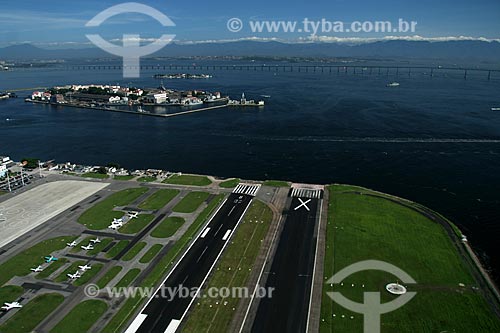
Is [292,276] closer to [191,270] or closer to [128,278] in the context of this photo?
[191,270]

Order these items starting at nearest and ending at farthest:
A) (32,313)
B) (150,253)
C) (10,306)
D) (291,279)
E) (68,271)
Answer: (32,313), (10,306), (291,279), (68,271), (150,253)

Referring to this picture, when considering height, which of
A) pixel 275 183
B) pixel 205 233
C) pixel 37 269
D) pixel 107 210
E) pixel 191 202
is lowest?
pixel 37 269

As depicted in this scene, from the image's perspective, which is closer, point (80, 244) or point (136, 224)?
point (80, 244)

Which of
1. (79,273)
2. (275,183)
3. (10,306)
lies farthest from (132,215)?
(275,183)

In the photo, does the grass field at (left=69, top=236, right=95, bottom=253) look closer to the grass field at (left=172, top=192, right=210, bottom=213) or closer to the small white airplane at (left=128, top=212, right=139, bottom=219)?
the small white airplane at (left=128, top=212, right=139, bottom=219)

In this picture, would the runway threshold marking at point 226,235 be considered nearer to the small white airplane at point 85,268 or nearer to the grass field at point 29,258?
the small white airplane at point 85,268

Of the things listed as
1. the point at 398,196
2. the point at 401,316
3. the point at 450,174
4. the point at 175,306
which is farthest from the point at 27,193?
the point at 450,174

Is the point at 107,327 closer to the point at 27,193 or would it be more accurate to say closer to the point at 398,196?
the point at 27,193
